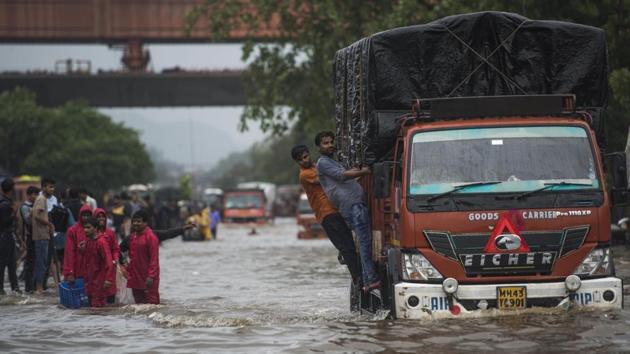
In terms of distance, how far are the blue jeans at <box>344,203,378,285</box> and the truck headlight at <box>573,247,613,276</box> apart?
2.31m

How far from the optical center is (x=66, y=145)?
85.3 meters

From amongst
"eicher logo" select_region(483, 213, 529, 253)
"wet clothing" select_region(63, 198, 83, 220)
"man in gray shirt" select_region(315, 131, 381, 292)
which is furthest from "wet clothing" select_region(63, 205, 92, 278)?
"eicher logo" select_region(483, 213, 529, 253)

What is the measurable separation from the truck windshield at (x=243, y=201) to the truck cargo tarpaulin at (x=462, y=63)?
185ft

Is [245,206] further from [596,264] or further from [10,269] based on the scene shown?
[596,264]

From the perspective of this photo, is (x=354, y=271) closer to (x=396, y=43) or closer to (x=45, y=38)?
(x=396, y=43)

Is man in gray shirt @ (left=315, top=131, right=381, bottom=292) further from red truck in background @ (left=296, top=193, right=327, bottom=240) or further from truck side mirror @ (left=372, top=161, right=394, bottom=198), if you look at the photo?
red truck in background @ (left=296, top=193, right=327, bottom=240)

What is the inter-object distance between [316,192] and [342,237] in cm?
54

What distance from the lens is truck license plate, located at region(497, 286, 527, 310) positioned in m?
11.3

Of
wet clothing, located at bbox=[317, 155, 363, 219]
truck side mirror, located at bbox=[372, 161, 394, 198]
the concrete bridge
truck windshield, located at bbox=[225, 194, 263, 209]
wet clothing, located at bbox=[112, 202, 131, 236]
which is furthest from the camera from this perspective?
the concrete bridge

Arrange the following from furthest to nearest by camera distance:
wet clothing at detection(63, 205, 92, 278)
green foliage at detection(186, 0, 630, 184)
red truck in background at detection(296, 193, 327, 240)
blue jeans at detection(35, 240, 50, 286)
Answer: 1. red truck in background at detection(296, 193, 327, 240)
2. green foliage at detection(186, 0, 630, 184)
3. blue jeans at detection(35, 240, 50, 286)
4. wet clothing at detection(63, 205, 92, 278)

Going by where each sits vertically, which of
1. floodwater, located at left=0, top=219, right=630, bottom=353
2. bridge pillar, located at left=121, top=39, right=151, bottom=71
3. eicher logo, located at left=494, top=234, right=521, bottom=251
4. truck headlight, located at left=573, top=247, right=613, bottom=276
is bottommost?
floodwater, located at left=0, top=219, right=630, bottom=353

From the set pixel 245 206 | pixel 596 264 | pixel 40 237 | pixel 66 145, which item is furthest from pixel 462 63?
pixel 66 145

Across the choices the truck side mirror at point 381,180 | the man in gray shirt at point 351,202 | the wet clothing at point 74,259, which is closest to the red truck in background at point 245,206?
the wet clothing at point 74,259

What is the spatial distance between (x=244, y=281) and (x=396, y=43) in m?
10.3
